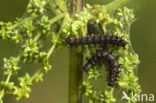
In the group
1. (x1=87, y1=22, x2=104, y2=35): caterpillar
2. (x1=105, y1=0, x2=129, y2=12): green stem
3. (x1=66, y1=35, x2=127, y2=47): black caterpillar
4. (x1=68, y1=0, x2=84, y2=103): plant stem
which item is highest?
(x1=105, y1=0, x2=129, y2=12): green stem

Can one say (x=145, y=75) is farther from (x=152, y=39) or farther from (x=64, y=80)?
(x=64, y=80)

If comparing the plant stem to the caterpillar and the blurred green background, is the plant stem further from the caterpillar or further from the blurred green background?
the blurred green background

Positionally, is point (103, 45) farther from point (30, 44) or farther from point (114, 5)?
point (30, 44)

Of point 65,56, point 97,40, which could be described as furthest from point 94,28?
point 65,56

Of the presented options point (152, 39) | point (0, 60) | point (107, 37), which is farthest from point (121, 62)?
point (0, 60)

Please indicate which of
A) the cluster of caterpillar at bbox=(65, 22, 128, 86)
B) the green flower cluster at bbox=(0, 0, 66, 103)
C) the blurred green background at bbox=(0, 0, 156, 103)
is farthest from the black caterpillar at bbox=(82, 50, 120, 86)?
the blurred green background at bbox=(0, 0, 156, 103)
